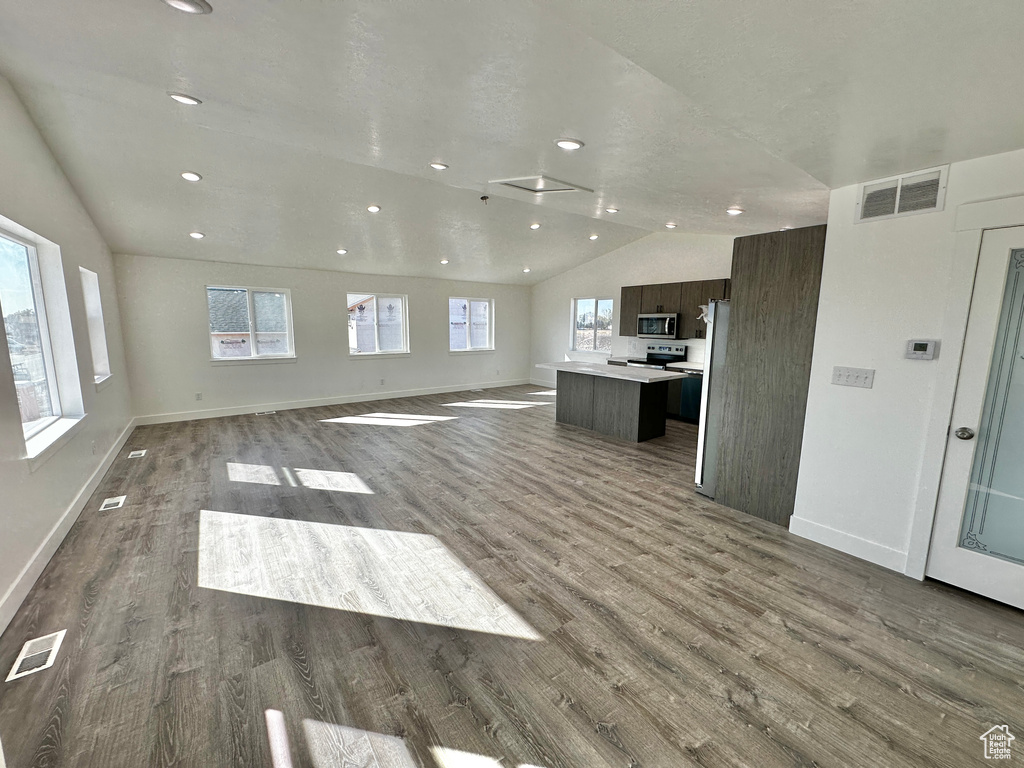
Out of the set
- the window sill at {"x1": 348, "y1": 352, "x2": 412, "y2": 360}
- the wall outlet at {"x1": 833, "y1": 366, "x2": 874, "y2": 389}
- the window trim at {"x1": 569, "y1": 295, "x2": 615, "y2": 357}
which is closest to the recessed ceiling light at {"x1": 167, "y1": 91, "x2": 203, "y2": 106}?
the wall outlet at {"x1": 833, "y1": 366, "x2": 874, "y2": 389}

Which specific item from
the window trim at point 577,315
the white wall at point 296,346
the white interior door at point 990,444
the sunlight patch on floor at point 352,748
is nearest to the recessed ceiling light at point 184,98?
the sunlight patch on floor at point 352,748

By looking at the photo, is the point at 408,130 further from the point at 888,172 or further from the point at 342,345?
the point at 342,345

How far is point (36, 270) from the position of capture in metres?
3.13

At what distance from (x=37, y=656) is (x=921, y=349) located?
4.65 metres

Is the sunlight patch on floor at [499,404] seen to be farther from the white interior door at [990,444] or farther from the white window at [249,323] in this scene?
the white interior door at [990,444]

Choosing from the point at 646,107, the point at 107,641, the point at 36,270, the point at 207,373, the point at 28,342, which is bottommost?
the point at 107,641

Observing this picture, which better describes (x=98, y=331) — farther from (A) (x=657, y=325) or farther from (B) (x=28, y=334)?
(A) (x=657, y=325)

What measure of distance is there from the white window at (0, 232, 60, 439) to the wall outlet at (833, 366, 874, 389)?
509 centimetres

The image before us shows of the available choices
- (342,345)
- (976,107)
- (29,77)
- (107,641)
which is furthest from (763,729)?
(342,345)

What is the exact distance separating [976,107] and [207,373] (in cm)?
806

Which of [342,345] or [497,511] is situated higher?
[342,345]

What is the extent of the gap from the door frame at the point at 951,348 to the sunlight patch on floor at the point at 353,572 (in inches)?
91.8

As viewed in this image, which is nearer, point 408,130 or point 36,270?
point 408,130

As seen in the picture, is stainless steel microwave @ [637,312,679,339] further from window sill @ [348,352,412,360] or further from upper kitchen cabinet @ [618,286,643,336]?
window sill @ [348,352,412,360]
